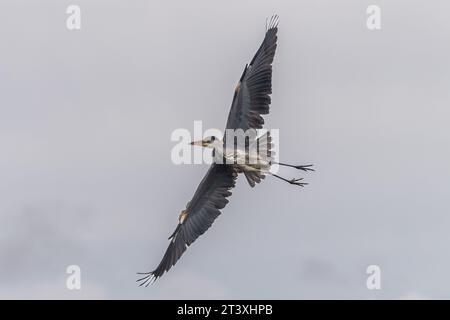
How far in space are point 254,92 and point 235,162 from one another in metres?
1.29

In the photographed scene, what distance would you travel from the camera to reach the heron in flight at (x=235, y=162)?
44375 mm

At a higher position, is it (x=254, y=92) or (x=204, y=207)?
(x=254, y=92)

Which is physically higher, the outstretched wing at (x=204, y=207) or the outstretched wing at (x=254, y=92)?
the outstretched wing at (x=254, y=92)

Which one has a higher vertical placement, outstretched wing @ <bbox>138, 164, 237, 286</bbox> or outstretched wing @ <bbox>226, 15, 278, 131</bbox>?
outstretched wing @ <bbox>226, 15, 278, 131</bbox>

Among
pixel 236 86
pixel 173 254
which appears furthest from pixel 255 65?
pixel 173 254

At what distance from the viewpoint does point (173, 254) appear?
44625 millimetres

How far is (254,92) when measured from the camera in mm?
44594

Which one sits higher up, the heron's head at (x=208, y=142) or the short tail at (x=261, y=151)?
the heron's head at (x=208, y=142)

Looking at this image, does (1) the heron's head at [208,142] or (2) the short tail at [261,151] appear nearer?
(2) the short tail at [261,151]

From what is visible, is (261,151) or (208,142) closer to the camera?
(261,151)

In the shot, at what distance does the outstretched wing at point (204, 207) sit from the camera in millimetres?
44844

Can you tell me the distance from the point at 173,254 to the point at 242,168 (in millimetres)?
1954

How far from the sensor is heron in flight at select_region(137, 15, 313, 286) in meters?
44.4

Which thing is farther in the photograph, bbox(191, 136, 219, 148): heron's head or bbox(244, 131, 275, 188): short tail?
bbox(191, 136, 219, 148): heron's head
